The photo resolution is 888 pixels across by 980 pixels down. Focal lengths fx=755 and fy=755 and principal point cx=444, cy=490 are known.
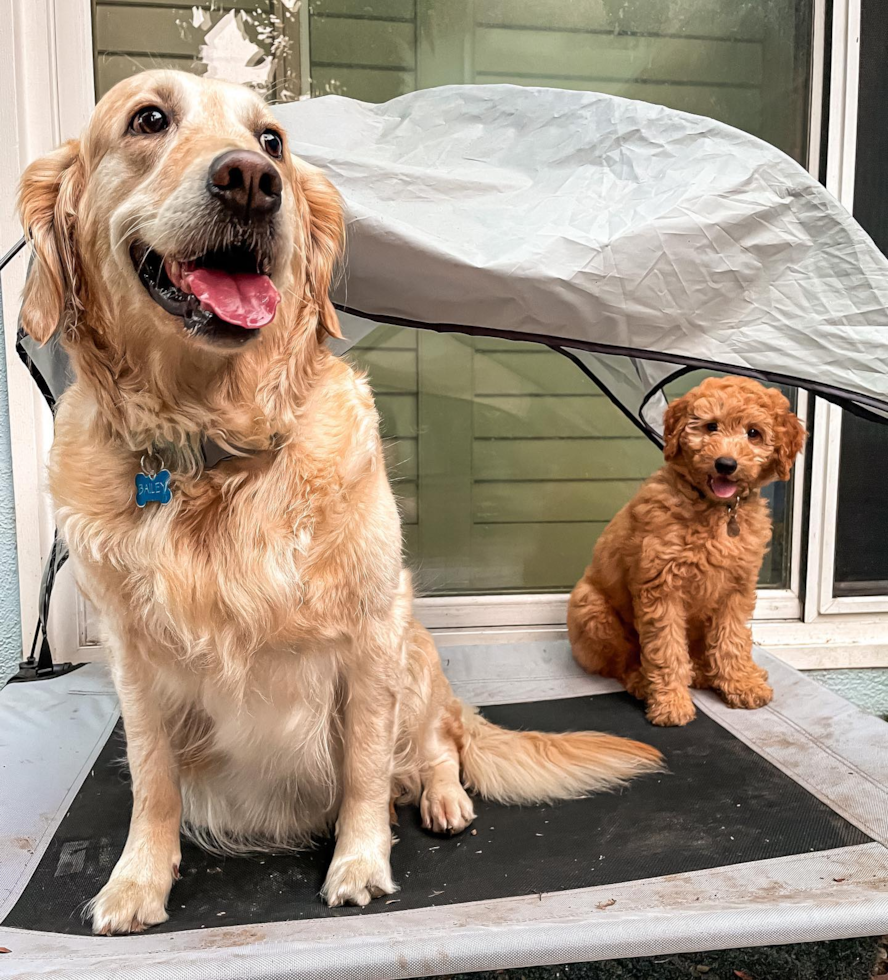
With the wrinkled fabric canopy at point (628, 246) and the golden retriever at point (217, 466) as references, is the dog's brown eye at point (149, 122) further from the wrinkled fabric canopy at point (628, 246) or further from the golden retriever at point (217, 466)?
the wrinkled fabric canopy at point (628, 246)

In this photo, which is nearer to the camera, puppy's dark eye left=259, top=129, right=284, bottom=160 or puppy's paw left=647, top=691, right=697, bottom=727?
puppy's dark eye left=259, top=129, right=284, bottom=160

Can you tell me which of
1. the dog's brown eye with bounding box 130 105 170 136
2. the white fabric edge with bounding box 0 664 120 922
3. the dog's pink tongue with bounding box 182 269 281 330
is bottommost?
the white fabric edge with bounding box 0 664 120 922

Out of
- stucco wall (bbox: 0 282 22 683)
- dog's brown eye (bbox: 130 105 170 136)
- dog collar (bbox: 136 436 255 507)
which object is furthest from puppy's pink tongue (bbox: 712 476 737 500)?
stucco wall (bbox: 0 282 22 683)

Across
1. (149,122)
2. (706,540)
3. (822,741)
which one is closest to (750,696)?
(822,741)

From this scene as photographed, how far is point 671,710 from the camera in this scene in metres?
1.92

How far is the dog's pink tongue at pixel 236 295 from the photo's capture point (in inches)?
40.9

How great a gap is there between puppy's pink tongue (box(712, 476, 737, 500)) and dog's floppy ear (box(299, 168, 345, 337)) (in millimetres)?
1108

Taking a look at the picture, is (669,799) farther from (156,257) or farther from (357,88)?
(357,88)

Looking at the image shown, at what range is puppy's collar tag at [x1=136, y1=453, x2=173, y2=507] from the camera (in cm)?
112

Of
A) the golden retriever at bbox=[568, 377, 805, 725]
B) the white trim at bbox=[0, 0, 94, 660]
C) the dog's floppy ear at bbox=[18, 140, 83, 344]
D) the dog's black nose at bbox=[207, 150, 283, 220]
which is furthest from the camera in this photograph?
the white trim at bbox=[0, 0, 94, 660]

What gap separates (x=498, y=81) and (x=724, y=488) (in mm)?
1545

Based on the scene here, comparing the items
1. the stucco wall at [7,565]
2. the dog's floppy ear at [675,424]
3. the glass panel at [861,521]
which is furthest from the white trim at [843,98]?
the stucco wall at [7,565]

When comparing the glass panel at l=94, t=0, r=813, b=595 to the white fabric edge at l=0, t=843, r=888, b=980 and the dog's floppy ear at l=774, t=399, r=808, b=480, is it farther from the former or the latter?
the white fabric edge at l=0, t=843, r=888, b=980

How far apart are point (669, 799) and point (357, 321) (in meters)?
1.33
